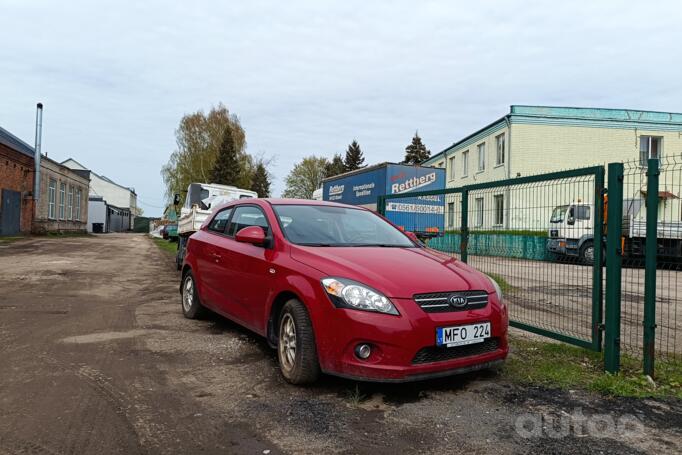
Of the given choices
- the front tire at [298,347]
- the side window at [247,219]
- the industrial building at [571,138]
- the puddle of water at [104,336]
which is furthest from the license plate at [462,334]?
the industrial building at [571,138]

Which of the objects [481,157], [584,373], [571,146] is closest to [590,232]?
[584,373]

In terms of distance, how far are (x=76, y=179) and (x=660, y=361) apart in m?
43.3

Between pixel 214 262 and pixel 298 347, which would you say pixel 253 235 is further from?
pixel 214 262

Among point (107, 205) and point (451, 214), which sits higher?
point (107, 205)

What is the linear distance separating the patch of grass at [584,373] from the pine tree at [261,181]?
171 feet

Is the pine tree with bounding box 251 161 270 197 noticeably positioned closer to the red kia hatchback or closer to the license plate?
the red kia hatchback

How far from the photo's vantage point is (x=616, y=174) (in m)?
4.16

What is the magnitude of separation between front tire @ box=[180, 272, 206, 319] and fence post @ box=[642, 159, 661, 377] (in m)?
4.83

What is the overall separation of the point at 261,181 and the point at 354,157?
15.9 metres

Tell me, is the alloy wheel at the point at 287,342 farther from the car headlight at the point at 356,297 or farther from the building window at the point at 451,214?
the building window at the point at 451,214

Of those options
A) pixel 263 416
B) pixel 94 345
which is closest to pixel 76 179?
pixel 94 345

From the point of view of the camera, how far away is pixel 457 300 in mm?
3611

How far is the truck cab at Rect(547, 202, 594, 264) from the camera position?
175 inches

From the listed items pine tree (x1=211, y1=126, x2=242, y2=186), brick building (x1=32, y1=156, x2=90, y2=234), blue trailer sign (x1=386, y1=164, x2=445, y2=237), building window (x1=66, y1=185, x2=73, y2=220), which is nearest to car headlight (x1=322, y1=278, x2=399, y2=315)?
blue trailer sign (x1=386, y1=164, x2=445, y2=237)
